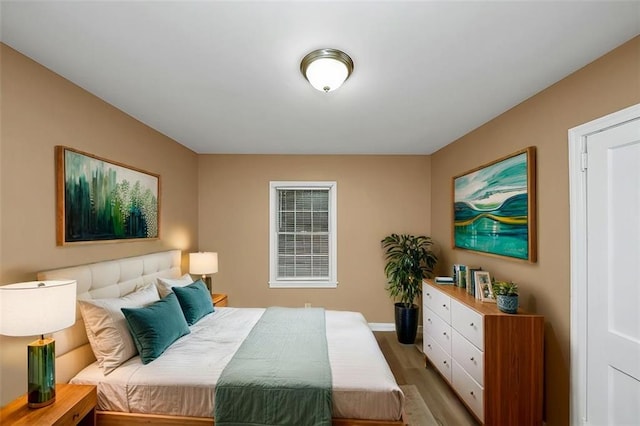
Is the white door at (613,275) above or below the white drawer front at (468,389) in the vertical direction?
above

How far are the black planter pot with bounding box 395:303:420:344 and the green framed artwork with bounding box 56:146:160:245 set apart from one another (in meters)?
3.09

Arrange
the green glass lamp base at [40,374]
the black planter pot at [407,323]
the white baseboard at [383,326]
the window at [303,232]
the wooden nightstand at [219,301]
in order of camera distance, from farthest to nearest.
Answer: the window at [303,232] → the white baseboard at [383,326] → the black planter pot at [407,323] → the wooden nightstand at [219,301] → the green glass lamp base at [40,374]

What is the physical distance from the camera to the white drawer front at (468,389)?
7.38 ft

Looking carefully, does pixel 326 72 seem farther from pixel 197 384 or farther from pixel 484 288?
pixel 484 288

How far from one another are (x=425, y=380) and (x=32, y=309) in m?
3.17

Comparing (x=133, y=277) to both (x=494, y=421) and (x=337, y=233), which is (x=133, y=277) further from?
(x=494, y=421)

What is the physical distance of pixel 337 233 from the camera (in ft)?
14.4

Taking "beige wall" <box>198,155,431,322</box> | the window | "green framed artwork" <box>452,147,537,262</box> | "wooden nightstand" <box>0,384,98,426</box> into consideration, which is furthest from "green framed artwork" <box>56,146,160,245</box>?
"green framed artwork" <box>452,147,537,262</box>

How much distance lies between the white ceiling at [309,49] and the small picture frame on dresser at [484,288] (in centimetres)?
146

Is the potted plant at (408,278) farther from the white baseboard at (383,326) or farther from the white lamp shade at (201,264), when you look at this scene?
the white lamp shade at (201,264)

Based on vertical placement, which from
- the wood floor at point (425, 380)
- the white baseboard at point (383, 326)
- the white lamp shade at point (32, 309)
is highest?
the white lamp shade at point (32, 309)

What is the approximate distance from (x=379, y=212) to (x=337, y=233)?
684 mm

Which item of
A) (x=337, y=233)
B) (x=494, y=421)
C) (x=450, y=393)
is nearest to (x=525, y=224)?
(x=494, y=421)

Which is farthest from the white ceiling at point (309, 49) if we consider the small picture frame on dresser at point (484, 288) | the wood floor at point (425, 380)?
the wood floor at point (425, 380)
